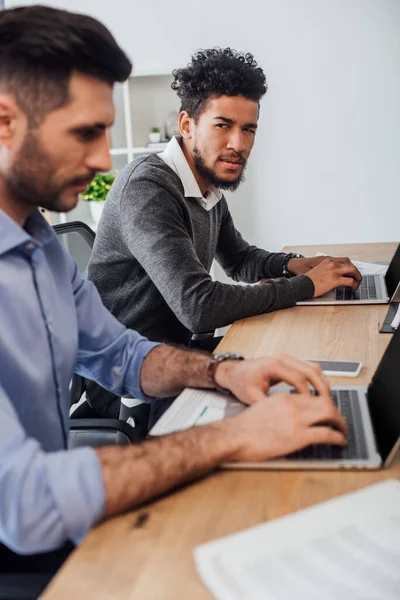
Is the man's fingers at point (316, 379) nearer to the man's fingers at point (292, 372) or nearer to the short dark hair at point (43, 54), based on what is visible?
the man's fingers at point (292, 372)

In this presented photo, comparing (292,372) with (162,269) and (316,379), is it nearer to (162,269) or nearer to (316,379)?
(316,379)

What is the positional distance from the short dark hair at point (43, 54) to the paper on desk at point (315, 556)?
638 millimetres

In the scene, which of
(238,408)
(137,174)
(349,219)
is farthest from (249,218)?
(238,408)

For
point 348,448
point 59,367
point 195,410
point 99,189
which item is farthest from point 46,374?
point 99,189

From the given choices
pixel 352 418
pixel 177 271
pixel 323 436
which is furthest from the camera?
pixel 177 271

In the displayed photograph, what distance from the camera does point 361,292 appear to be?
197 centimetres

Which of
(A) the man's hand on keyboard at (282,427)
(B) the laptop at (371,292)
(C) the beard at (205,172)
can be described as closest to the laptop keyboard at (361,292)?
(B) the laptop at (371,292)

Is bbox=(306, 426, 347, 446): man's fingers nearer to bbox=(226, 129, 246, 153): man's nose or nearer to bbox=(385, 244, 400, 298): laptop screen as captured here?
bbox=(385, 244, 400, 298): laptop screen

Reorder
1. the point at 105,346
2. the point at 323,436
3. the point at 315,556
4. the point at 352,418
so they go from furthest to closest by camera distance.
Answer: the point at 105,346 < the point at 352,418 < the point at 323,436 < the point at 315,556

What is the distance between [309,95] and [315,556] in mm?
3504

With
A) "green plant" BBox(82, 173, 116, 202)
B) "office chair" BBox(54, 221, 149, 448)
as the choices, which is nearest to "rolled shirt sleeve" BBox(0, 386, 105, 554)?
"office chair" BBox(54, 221, 149, 448)

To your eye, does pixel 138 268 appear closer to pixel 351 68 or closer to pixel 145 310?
pixel 145 310

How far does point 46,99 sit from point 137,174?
866 millimetres

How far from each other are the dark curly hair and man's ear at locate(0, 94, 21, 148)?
1.17 m
